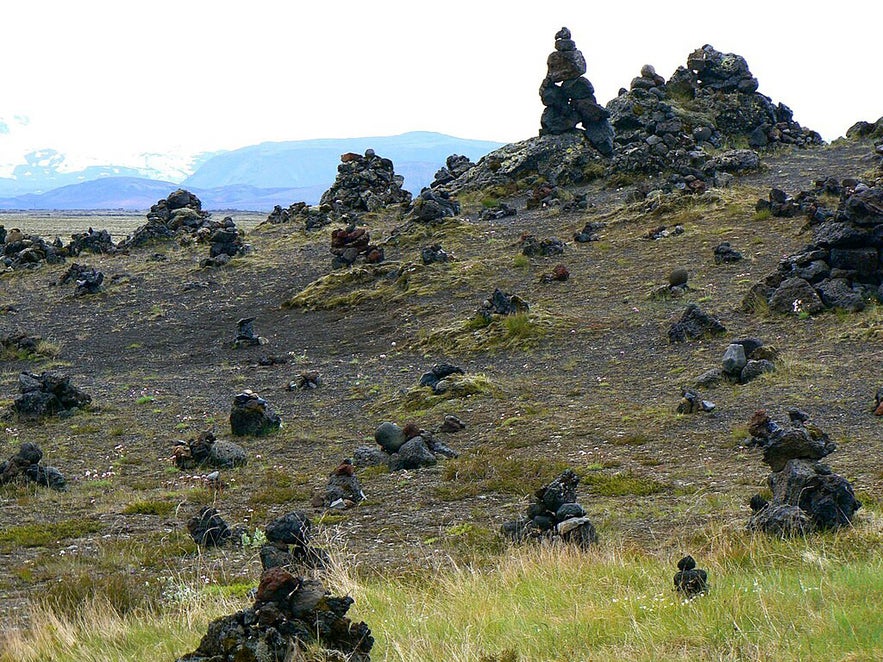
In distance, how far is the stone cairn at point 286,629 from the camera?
5.82 meters

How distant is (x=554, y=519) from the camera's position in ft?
33.6

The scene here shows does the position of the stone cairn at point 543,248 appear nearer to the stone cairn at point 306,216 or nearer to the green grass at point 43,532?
the stone cairn at point 306,216

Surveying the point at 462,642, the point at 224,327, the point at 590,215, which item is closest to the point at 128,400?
the point at 224,327

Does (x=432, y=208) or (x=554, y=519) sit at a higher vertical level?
(x=432, y=208)

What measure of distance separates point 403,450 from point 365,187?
42041mm

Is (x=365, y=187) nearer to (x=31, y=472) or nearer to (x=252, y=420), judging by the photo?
(x=252, y=420)

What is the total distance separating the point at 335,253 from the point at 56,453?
68.3 feet

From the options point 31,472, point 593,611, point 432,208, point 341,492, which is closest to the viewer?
point 593,611

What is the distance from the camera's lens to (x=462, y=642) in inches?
246

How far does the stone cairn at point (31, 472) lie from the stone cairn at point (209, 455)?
1983 mm

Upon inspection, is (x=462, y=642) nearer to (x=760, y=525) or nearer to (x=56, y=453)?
(x=760, y=525)

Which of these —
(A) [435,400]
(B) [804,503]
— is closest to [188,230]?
(A) [435,400]

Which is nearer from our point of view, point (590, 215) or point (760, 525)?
point (760, 525)

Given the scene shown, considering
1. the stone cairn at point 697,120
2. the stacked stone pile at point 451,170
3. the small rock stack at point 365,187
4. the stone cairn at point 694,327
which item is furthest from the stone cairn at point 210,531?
the stacked stone pile at point 451,170
